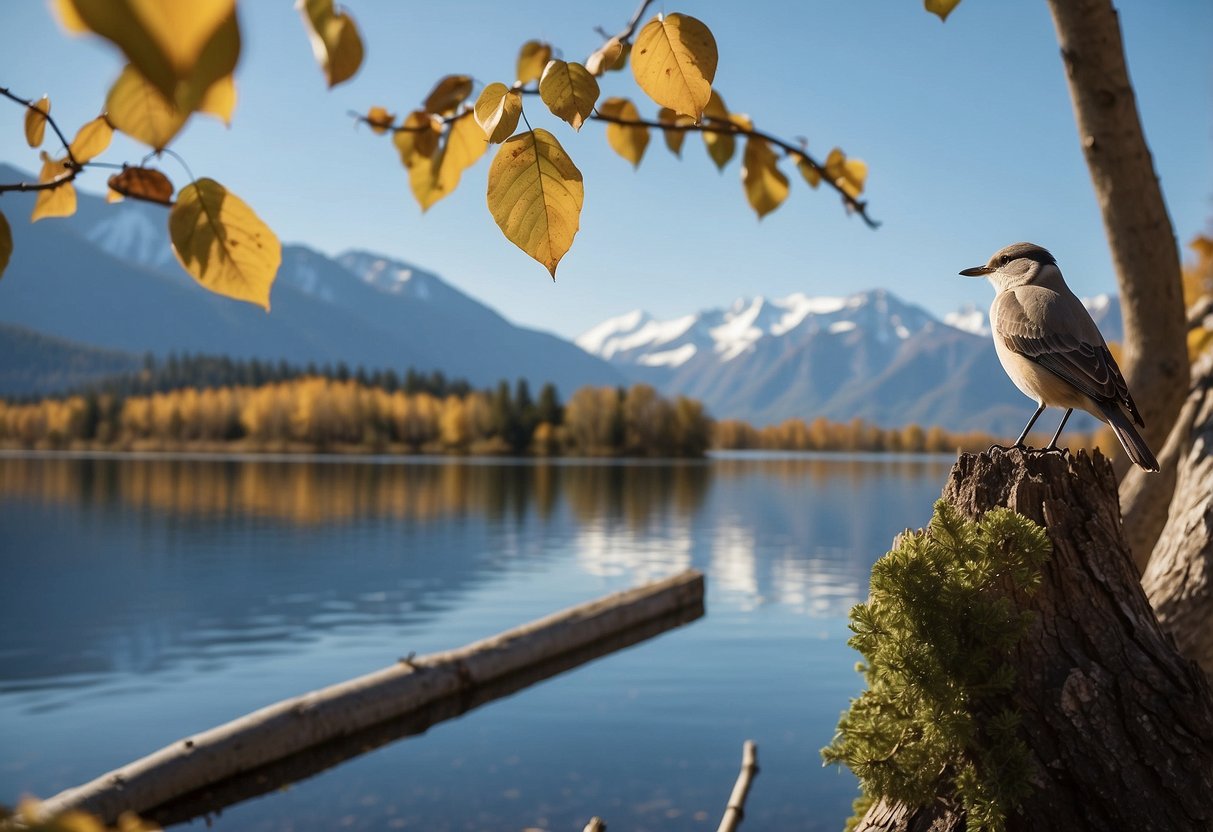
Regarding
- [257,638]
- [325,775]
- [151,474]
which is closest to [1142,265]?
[325,775]

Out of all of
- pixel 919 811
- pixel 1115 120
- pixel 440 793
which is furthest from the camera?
pixel 440 793

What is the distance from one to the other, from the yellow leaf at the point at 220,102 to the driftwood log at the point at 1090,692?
2062 millimetres

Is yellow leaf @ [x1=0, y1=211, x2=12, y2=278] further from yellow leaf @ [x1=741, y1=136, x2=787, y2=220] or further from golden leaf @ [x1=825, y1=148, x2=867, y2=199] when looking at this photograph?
golden leaf @ [x1=825, y1=148, x2=867, y2=199]

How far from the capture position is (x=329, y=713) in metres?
11.8

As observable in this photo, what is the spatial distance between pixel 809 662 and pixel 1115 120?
16.4 m

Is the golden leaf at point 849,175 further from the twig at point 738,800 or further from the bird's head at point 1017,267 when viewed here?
the twig at point 738,800

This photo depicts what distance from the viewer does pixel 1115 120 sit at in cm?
361

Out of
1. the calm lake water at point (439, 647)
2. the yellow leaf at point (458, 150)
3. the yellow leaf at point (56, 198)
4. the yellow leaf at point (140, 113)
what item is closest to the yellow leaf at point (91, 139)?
the yellow leaf at point (56, 198)

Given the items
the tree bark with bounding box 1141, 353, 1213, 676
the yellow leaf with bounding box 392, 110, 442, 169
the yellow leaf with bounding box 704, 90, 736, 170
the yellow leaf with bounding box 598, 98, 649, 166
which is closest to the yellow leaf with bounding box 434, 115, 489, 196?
the yellow leaf with bounding box 392, 110, 442, 169

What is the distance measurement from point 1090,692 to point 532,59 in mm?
1817

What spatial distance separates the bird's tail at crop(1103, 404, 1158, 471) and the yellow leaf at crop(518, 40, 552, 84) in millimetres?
1876

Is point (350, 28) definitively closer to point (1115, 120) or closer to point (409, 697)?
point (1115, 120)

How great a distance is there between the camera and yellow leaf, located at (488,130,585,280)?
94 cm

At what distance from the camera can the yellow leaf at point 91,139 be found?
1.25 metres
